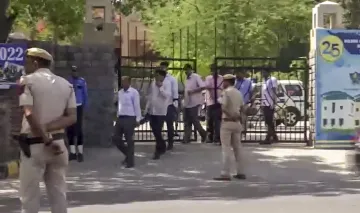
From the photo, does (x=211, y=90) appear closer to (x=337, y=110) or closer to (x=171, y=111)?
(x=171, y=111)

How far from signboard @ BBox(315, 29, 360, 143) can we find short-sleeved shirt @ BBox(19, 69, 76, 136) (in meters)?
11.2

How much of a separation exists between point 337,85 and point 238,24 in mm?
16219

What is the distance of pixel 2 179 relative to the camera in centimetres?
1387

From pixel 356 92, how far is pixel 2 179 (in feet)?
26.5

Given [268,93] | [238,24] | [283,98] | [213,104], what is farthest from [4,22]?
[238,24]

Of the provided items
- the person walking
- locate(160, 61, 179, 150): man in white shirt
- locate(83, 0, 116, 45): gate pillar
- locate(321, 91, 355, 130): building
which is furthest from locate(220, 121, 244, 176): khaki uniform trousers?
locate(83, 0, 116, 45): gate pillar

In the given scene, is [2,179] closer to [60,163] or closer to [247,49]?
[60,163]

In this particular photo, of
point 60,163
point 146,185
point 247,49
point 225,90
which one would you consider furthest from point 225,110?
point 247,49

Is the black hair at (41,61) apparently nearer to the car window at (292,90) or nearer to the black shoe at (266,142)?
the black shoe at (266,142)

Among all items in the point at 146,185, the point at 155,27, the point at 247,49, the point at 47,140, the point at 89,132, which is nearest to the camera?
the point at 47,140

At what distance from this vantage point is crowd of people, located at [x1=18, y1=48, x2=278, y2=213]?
7.54 meters

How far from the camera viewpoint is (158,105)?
16.2 meters

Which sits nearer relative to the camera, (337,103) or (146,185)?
(146,185)

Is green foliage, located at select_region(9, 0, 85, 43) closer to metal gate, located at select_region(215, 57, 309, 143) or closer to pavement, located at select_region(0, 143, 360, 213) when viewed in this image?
metal gate, located at select_region(215, 57, 309, 143)
